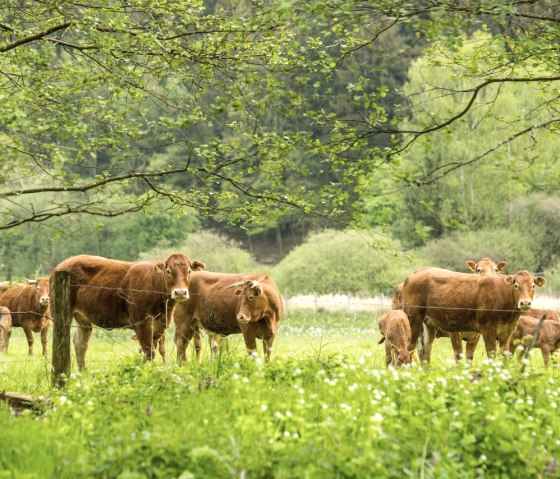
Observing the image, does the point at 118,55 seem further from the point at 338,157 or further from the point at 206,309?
the point at 206,309

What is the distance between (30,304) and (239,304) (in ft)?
31.0

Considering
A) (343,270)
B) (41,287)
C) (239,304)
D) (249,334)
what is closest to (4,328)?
(41,287)

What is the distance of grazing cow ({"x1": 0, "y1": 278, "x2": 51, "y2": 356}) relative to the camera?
784 inches

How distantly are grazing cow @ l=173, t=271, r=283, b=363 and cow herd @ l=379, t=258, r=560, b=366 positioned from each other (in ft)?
6.72

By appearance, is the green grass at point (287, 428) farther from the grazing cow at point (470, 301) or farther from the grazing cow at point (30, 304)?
the grazing cow at point (30, 304)

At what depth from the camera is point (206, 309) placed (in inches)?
557

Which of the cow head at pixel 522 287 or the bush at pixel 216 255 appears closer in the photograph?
the cow head at pixel 522 287

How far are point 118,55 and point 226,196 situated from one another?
2.37 m

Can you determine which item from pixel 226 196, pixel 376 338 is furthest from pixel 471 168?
pixel 226 196

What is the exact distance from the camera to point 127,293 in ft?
42.5

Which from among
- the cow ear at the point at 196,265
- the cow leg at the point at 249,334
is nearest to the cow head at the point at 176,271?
the cow ear at the point at 196,265

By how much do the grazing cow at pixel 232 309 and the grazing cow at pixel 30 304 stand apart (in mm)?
6164

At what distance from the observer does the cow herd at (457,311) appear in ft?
42.8

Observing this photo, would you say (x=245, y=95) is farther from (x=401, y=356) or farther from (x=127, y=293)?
(x=401, y=356)
